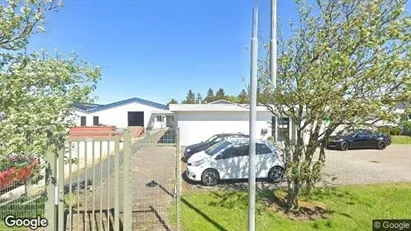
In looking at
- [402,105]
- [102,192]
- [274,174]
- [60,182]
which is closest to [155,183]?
[102,192]

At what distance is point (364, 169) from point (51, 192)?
13439mm

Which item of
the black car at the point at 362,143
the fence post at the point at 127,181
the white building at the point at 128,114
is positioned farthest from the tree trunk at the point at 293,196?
the white building at the point at 128,114

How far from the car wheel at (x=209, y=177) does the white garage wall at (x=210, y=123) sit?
11.8m

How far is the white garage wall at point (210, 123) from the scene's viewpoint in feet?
74.8

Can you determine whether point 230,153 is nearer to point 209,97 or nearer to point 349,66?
point 349,66

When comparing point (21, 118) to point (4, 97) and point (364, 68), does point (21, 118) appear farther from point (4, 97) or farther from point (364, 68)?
point (364, 68)

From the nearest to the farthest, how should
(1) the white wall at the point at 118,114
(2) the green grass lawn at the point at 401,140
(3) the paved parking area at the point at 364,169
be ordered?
(3) the paved parking area at the point at 364,169
(2) the green grass lawn at the point at 401,140
(1) the white wall at the point at 118,114

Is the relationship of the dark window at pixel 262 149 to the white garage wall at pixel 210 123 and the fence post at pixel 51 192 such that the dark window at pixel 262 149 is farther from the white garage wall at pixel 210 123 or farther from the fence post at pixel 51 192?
the white garage wall at pixel 210 123

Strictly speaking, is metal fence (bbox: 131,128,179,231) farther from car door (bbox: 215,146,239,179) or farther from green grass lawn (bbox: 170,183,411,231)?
car door (bbox: 215,146,239,179)

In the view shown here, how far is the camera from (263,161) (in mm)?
11367

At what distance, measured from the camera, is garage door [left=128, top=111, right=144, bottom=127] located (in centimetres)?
3572

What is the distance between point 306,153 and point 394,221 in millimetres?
2680

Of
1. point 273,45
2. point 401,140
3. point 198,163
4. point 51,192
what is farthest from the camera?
point 401,140

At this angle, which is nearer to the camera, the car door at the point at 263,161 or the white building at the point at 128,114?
the car door at the point at 263,161
